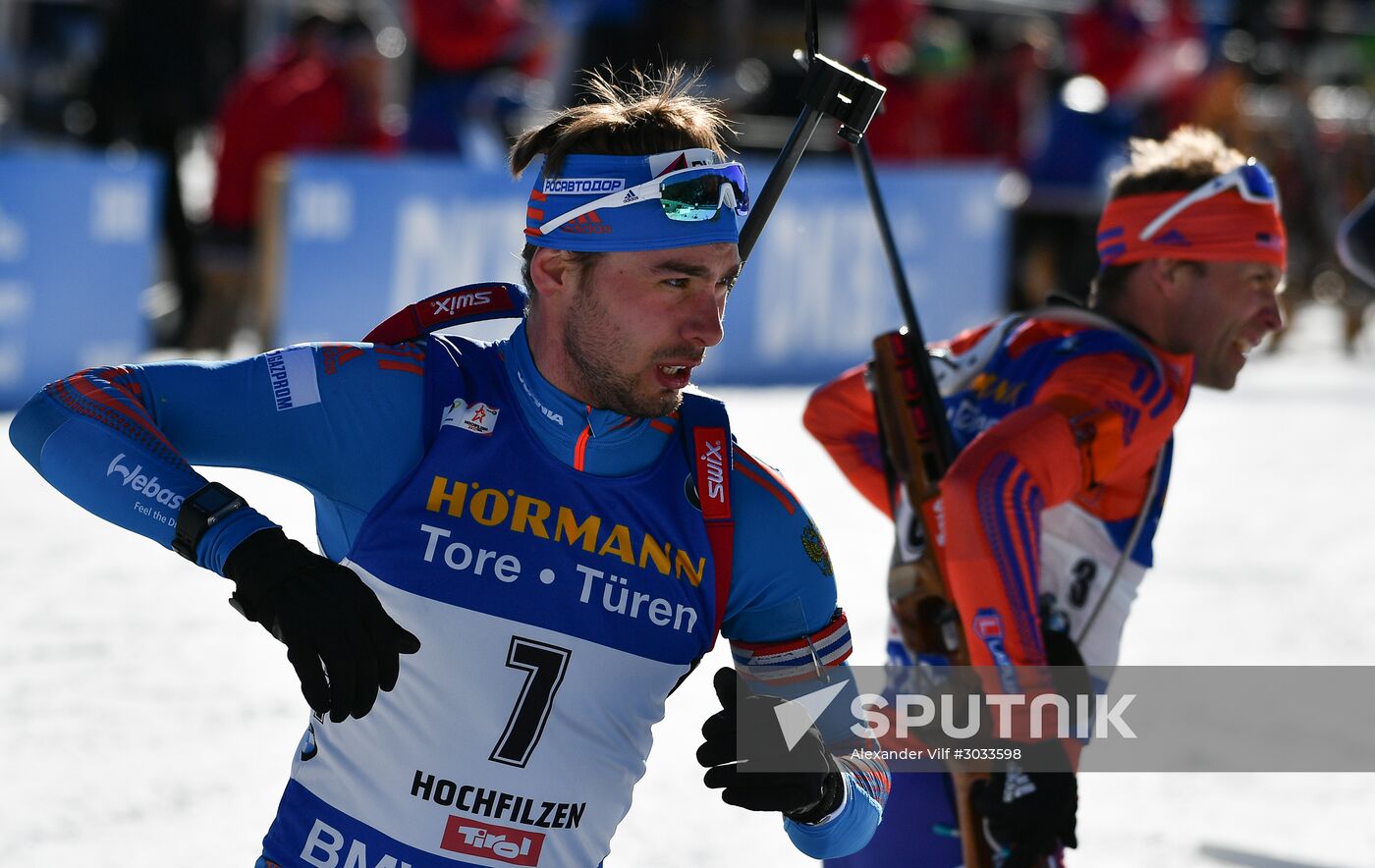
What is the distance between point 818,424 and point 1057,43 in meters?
14.5

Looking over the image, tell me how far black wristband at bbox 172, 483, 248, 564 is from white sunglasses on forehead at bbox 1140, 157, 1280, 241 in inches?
88.8

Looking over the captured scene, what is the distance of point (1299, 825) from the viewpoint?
5.36 m

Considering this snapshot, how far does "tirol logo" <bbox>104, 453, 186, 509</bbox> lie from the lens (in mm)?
2379

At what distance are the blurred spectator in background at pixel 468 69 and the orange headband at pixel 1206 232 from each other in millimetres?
7550

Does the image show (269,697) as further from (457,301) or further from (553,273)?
(553,273)

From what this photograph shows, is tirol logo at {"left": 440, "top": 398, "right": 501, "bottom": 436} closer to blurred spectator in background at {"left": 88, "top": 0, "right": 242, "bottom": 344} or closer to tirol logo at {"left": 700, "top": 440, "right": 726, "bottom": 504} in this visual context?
tirol logo at {"left": 700, "top": 440, "right": 726, "bottom": 504}

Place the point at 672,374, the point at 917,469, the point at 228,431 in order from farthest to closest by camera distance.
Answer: the point at 917,469
the point at 672,374
the point at 228,431

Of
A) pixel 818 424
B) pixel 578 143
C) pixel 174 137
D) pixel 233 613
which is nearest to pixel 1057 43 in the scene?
pixel 174 137

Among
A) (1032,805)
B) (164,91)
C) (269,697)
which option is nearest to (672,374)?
(1032,805)

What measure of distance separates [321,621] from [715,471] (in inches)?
27.2

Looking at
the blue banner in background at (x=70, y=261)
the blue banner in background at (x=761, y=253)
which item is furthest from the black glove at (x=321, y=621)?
the blue banner in background at (x=70, y=261)

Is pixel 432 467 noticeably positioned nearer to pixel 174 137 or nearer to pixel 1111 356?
pixel 1111 356

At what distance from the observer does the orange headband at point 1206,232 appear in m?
3.80

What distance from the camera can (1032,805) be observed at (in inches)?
126
